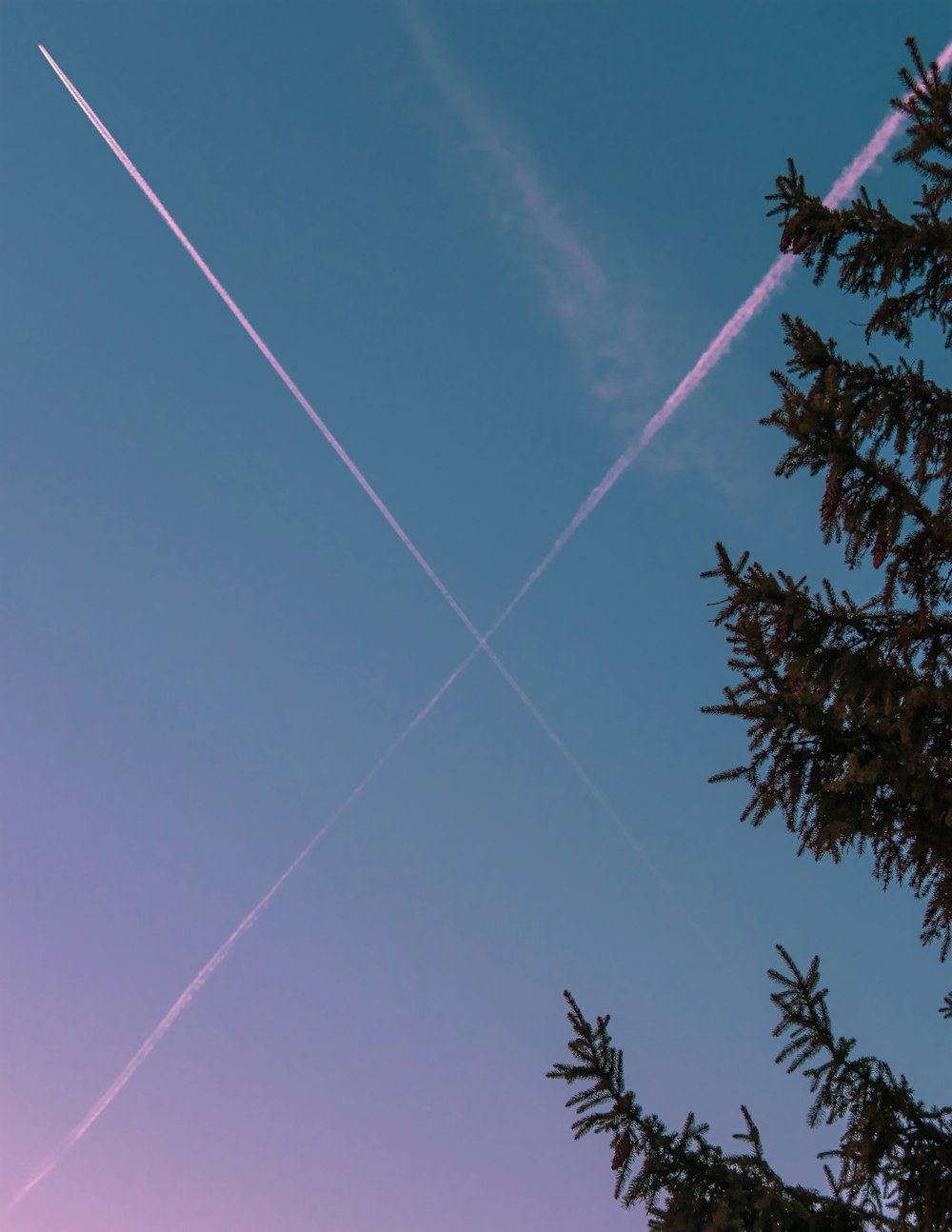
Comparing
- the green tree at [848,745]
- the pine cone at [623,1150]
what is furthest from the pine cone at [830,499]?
the pine cone at [623,1150]

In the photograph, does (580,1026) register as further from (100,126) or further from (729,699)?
(100,126)

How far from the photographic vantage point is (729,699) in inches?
223

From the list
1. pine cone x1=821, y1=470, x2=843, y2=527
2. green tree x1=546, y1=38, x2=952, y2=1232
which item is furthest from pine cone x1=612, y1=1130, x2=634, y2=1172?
pine cone x1=821, y1=470, x2=843, y2=527

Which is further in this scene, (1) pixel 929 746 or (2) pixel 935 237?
(2) pixel 935 237

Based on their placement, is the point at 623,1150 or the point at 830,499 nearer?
the point at 623,1150

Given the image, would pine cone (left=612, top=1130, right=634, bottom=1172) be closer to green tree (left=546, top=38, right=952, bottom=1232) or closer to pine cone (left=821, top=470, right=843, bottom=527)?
green tree (left=546, top=38, right=952, bottom=1232)

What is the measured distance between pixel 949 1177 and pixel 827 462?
198 inches

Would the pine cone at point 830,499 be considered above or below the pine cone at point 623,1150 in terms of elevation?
above

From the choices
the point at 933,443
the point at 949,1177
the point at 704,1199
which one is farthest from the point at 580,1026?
the point at 933,443

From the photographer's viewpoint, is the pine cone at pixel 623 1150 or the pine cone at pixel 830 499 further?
the pine cone at pixel 830 499

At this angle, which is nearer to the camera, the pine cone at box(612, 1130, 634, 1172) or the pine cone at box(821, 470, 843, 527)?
the pine cone at box(612, 1130, 634, 1172)

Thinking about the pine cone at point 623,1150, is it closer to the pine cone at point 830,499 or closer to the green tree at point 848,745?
the green tree at point 848,745

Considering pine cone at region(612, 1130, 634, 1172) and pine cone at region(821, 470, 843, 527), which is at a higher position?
pine cone at region(821, 470, 843, 527)

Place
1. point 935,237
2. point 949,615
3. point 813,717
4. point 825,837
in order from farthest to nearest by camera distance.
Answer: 1. point 935,237
2. point 949,615
3. point 825,837
4. point 813,717
